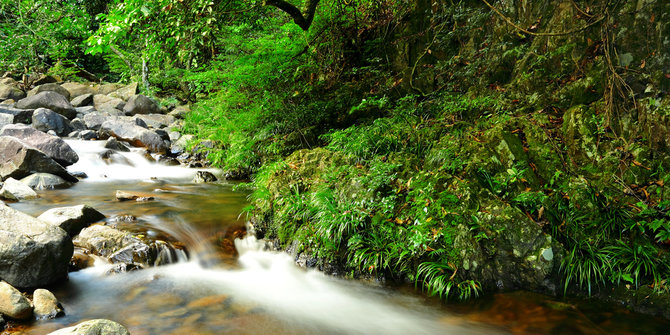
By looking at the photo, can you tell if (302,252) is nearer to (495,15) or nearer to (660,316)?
(660,316)

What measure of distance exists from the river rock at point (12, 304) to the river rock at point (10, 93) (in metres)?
18.9

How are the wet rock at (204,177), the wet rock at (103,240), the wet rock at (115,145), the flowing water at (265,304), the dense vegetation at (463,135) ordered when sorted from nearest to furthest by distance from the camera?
the flowing water at (265,304) < the dense vegetation at (463,135) < the wet rock at (103,240) < the wet rock at (204,177) < the wet rock at (115,145)

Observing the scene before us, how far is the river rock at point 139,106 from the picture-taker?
57.7ft

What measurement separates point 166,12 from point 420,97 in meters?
4.91

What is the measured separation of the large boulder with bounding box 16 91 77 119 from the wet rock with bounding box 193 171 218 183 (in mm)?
9736

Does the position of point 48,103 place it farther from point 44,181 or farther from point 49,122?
point 44,181

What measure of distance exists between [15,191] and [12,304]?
501 centimetres

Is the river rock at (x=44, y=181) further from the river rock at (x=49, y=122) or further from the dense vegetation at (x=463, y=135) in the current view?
the river rock at (x=49, y=122)

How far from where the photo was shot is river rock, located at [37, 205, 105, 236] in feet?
15.8

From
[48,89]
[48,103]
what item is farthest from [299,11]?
[48,89]

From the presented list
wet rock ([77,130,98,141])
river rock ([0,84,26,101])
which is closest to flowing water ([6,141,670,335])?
wet rock ([77,130,98,141])

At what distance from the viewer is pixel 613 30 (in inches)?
196

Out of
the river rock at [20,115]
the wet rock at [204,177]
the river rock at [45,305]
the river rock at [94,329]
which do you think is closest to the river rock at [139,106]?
the river rock at [20,115]

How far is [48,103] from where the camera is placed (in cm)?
1489
